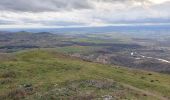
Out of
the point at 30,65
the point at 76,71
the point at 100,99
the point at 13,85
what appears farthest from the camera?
the point at 30,65

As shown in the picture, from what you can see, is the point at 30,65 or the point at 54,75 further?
the point at 30,65

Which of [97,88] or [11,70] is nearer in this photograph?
[97,88]

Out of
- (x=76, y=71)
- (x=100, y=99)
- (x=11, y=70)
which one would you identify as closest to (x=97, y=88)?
(x=100, y=99)

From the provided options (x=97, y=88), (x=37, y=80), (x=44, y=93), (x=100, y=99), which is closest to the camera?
(x=100, y=99)

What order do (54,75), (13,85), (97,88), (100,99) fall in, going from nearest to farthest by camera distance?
(100,99), (97,88), (13,85), (54,75)

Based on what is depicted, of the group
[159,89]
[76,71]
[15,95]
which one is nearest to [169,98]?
[159,89]

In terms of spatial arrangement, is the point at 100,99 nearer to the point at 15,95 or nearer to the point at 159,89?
the point at 15,95

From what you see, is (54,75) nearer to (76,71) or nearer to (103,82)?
(76,71)

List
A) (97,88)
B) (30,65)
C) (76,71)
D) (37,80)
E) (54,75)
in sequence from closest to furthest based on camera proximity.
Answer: (97,88) < (37,80) < (54,75) < (76,71) < (30,65)

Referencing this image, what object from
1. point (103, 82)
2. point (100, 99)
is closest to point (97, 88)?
point (103, 82)
